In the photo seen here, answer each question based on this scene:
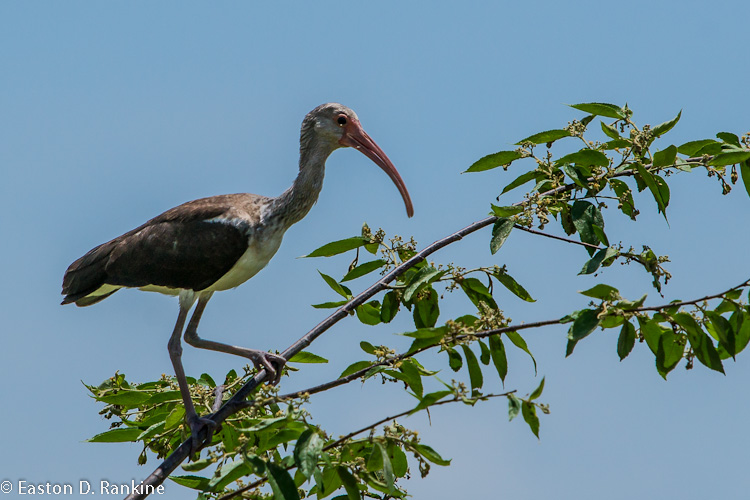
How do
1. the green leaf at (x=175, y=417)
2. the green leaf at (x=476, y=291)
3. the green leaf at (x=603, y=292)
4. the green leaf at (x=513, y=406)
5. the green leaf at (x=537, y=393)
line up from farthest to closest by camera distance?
the green leaf at (x=175, y=417), the green leaf at (x=476, y=291), the green leaf at (x=603, y=292), the green leaf at (x=537, y=393), the green leaf at (x=513, y=406)

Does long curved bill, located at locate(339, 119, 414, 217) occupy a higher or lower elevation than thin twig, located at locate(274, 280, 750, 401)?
higher

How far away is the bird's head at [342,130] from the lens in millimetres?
8758

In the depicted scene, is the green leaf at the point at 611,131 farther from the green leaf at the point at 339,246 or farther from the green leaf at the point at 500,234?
the green leaf at the point at 339,246

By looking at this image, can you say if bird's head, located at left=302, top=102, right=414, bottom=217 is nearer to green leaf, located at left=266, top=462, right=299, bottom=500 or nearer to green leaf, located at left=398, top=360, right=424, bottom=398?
green leaf, located at left=398, top=360, right=424, bottom=398

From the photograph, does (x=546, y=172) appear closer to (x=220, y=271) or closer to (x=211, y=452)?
(x=211, y=452)

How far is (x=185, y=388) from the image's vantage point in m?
7.10

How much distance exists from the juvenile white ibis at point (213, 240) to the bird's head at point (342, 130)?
1 cm

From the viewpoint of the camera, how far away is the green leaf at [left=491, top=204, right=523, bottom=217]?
203 inches

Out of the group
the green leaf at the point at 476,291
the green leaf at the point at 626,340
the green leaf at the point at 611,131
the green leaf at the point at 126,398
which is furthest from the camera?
the green leaf at the point at 126,398

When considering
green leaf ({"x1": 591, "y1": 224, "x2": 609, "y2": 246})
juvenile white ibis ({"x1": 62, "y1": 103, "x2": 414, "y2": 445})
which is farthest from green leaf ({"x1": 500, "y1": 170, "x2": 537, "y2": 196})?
juvenile white ibis ({"x1": 62, "y1": 103, "x2": 414, "y2": 445})

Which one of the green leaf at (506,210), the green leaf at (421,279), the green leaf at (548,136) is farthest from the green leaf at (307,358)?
the green leaf at (548,136)

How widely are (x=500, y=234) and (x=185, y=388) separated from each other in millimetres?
3229

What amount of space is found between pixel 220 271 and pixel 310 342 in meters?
2.95

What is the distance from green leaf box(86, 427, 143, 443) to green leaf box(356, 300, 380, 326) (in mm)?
1916
